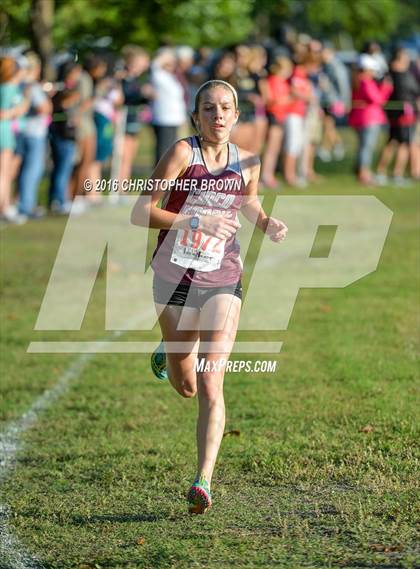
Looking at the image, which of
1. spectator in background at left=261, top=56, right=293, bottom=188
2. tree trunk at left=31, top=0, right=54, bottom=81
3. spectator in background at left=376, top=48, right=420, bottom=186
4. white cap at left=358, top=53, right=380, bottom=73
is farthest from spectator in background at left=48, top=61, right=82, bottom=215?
spectator in background at left=376, top=48, right=420, bottom=186

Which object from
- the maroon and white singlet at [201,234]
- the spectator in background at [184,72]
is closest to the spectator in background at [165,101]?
the spectator in background at [184,72]

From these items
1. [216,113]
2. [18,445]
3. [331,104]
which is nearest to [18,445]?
[18,445]

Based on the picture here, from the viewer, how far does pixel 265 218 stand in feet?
21.2

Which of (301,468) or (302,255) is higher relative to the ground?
(301,468)

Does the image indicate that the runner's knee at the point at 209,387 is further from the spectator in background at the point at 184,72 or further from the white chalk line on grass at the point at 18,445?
the spectator in background at the point at 184,72

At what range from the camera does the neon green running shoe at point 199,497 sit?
5.76 meters

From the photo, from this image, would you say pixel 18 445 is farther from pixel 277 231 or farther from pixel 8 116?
pixel 8 116

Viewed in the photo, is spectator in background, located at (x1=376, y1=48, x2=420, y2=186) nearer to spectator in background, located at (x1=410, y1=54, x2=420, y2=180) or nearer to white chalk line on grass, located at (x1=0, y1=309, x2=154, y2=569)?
spectator in background, located at (x1=410, y1=54, x2=420, y2=180)

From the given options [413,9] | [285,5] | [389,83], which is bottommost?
[413,9]

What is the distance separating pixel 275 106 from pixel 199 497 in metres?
16.4

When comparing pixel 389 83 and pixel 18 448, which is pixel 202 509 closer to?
pixel 18 448

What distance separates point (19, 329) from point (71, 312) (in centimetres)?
79

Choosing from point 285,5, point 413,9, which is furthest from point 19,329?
point 413,9

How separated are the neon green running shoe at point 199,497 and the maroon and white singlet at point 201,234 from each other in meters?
1.03
